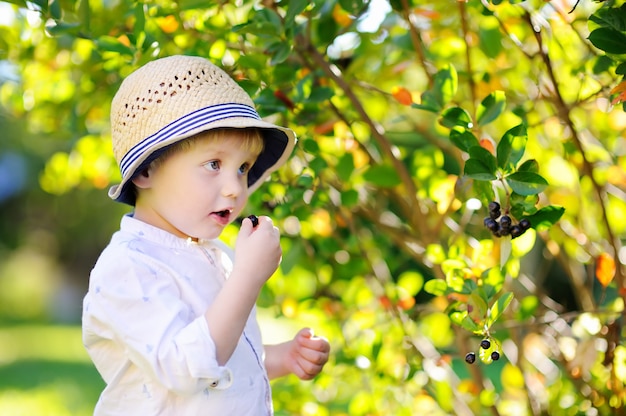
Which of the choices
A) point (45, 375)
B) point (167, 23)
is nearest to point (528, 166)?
point (167, 23)

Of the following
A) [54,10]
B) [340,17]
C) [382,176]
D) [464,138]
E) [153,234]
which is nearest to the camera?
[464,138]

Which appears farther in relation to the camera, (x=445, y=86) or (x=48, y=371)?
(x=48, y=371)

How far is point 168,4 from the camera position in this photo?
6.97 feet

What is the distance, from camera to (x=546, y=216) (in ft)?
5.09

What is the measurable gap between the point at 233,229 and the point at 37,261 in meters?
14.5

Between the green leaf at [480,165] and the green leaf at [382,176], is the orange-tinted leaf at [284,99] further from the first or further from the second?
the green leaf at [480,165]

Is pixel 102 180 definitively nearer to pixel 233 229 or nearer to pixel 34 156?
pixel 233 229

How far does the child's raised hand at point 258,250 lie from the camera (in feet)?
5.02

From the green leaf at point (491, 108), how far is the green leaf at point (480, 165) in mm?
232

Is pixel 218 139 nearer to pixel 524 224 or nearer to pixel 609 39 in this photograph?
pixel 524 224

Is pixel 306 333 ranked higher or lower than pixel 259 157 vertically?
lower

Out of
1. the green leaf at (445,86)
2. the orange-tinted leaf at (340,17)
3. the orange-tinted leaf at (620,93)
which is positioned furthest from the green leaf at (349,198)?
the orange-tinted leaf at (620,93)

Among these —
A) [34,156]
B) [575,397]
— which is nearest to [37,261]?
[34,156]

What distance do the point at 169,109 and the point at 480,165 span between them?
60cm
